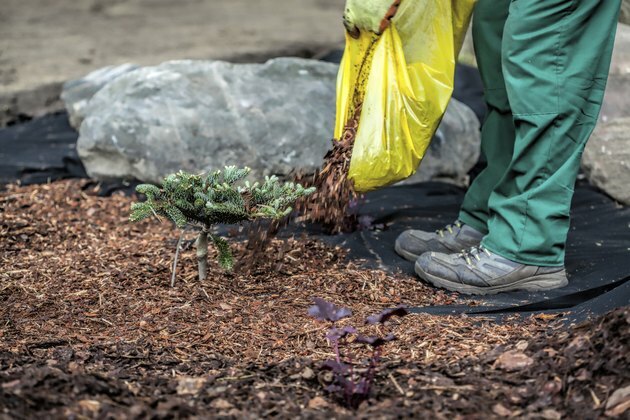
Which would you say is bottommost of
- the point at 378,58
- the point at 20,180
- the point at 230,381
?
the point at 20,180

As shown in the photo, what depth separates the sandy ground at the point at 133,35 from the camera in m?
6.32

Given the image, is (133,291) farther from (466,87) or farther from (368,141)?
(466,87)

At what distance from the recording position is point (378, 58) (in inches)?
137

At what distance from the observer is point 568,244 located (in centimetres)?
404

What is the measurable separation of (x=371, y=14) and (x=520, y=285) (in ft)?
3.80

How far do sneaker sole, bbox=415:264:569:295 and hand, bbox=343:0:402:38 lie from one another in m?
0.98

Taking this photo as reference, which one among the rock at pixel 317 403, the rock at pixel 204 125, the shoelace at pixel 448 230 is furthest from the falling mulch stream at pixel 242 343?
the rock at pixel 204 125

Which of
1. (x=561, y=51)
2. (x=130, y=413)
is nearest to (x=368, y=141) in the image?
(x=561, y=51)

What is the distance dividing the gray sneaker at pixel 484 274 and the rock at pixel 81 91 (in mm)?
2832

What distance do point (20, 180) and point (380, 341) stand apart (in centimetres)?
309

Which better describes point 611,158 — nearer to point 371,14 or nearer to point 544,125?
point 544,125

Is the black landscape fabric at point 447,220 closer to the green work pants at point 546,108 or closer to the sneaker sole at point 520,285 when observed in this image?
the sneaker sole at point 520,285

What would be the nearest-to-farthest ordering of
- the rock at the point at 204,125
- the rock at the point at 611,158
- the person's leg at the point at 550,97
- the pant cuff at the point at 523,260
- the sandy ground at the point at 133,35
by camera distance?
the person's leg at the point at 550,97, the pant cuff at the point at 523,260, the rock at the point at 611,158, the rock at the point at 204,125, the sandy ground at the point at 133,35

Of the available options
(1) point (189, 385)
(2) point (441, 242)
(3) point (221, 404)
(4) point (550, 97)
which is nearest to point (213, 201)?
(1) point (189, 385)
